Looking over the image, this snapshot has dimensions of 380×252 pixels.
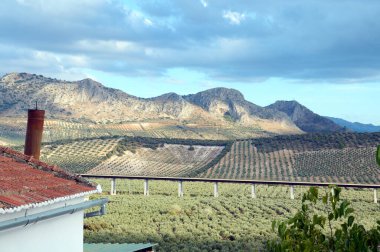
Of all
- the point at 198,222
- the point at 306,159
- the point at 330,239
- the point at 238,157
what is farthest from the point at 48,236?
the point at 238,157

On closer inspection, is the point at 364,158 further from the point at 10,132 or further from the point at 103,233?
the point at 10,132

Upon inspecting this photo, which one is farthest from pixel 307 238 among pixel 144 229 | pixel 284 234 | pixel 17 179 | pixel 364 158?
pixel 364 158

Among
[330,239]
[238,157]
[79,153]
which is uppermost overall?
[330,239]

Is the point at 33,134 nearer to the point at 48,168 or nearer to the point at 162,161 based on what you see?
the point at 48,168

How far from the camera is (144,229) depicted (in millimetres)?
30000

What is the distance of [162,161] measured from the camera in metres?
108

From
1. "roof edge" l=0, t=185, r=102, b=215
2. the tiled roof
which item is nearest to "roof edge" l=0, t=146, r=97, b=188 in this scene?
the tiled roof

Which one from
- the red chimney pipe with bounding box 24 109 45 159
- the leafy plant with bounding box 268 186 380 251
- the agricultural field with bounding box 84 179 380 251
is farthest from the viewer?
the agricultural field with bounding box 84 179 380 251

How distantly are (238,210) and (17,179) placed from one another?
34.8 meters

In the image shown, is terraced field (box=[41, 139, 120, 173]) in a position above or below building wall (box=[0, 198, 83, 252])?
below

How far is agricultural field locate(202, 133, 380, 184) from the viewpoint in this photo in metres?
79.1

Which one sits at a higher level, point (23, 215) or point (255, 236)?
point (23, 215)

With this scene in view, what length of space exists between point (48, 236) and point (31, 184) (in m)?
0.82

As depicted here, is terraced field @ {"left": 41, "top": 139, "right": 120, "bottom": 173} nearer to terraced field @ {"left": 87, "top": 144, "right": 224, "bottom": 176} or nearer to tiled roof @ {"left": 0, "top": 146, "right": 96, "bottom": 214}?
terraced field @ {"left": 87, "top": 144, "right": 224, "bottom": 176}
